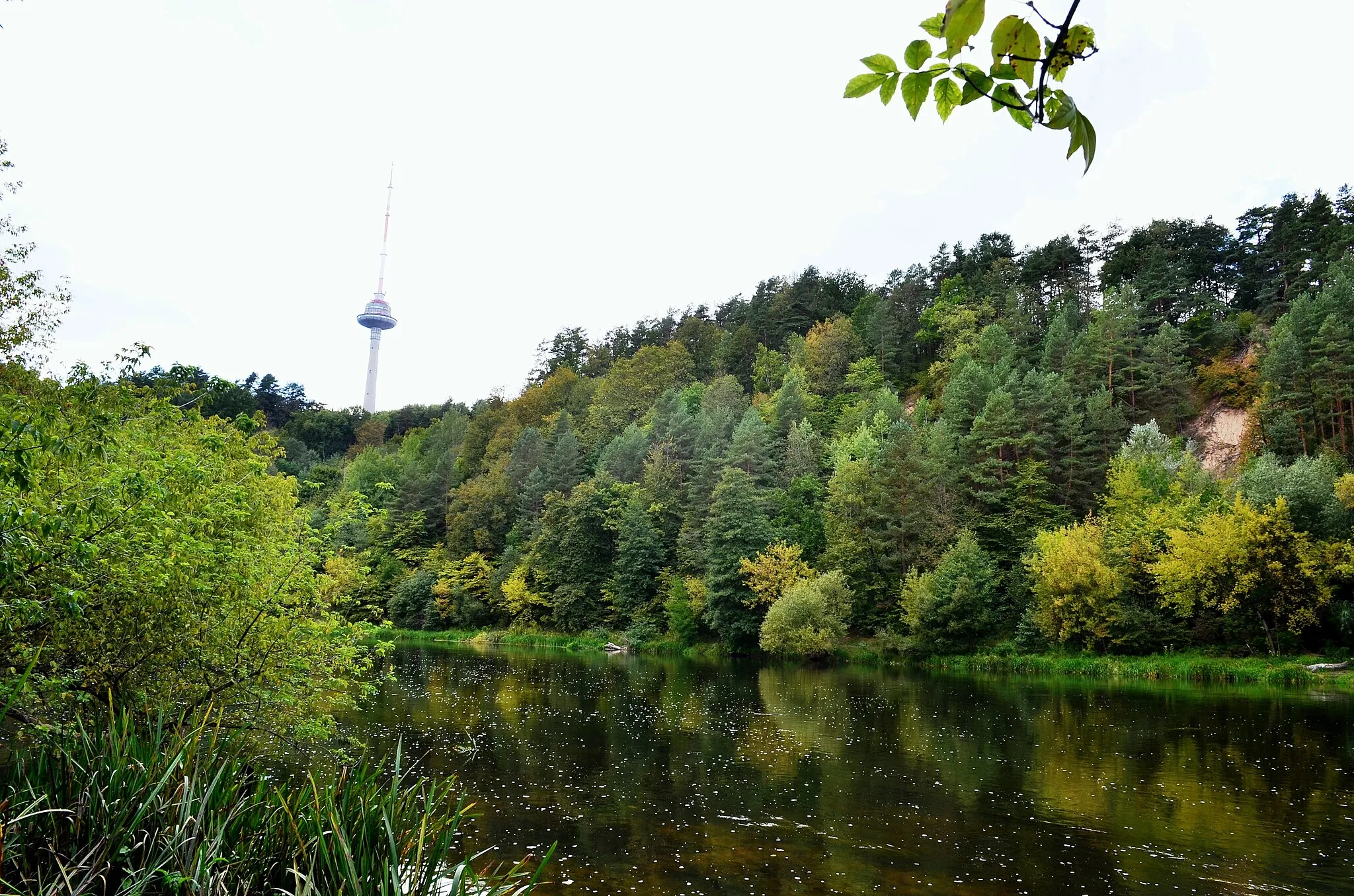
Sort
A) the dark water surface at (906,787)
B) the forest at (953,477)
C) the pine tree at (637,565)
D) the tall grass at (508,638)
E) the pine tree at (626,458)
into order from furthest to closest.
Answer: the pine tree at (626,458)
the pine tree at (637,565)
the tall grass at (508,638)
the forest at (953,477)
the dark water surface at (906,787)

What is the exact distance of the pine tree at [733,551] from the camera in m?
51.7

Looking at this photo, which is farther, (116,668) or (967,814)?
(967,814)

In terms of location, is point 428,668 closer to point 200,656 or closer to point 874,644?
point 874,644

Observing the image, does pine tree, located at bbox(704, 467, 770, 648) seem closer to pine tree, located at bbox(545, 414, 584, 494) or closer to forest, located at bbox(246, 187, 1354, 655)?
forest, located at bbox(246, 187, 1354, 655)

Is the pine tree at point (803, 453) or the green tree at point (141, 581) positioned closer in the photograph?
the green tree at point (141, 581)

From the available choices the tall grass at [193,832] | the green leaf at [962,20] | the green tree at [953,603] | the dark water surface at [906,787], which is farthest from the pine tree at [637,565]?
the green leaf at [962,20]

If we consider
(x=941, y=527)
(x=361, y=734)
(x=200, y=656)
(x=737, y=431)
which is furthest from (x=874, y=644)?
(x=200, y=656)

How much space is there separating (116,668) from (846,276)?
107m

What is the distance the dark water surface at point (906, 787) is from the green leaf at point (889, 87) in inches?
451

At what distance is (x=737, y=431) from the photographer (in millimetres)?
62781

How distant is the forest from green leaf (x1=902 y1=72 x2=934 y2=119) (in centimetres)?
1475

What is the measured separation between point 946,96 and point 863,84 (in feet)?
0.68

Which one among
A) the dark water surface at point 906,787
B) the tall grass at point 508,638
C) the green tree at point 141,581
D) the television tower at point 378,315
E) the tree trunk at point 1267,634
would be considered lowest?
the tall grass at point 508,638

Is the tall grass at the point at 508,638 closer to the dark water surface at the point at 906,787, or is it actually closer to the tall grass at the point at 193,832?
the dark water surface at the point at 906,787
